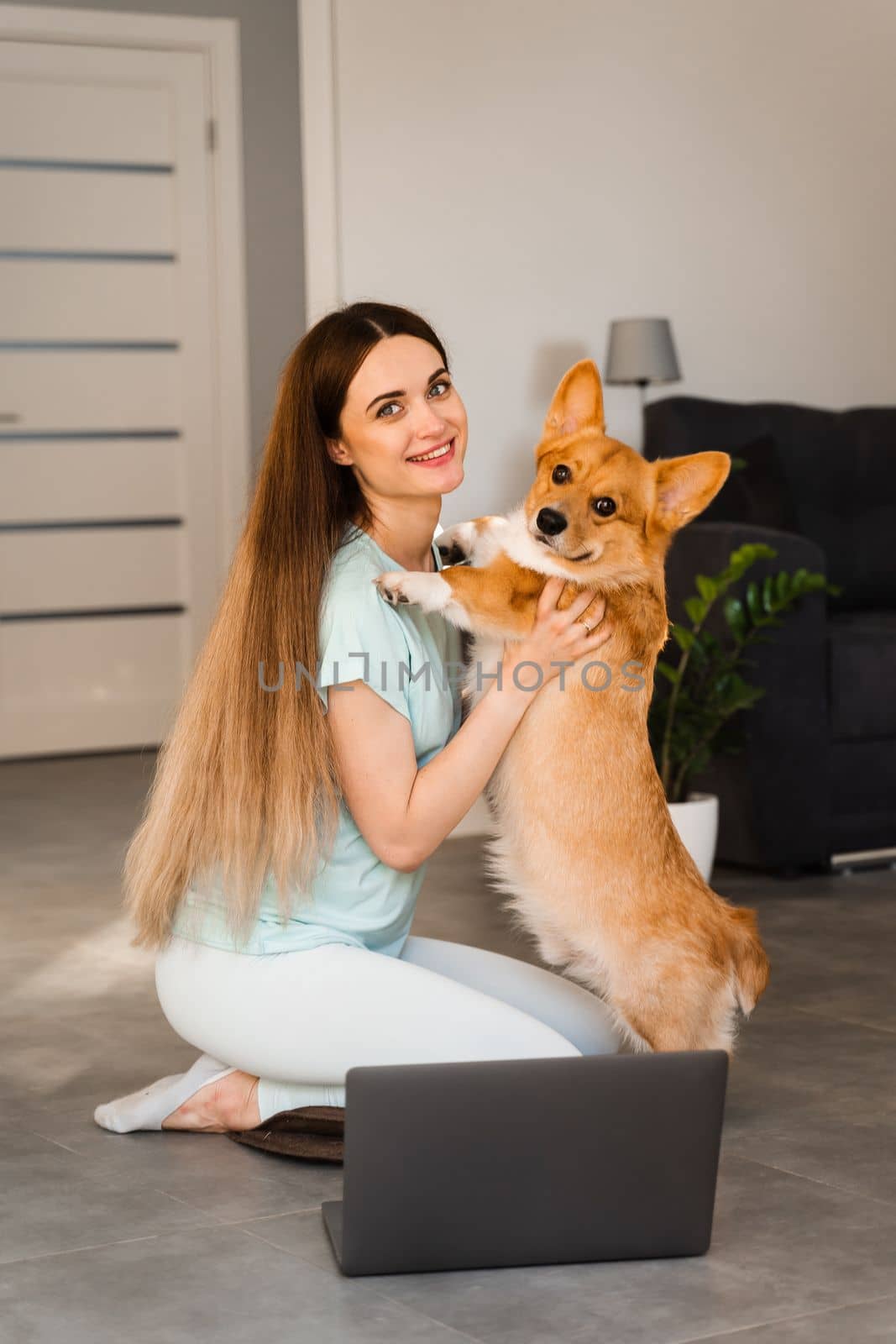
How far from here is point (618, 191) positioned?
4543mm

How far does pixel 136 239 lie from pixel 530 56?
73.8 inches

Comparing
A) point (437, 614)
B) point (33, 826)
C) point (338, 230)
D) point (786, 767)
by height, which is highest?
point (338, 230)

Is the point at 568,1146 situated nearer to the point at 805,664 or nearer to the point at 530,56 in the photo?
the point at 805,664

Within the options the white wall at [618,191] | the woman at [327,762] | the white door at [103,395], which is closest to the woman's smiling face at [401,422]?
the woman at [327,762]

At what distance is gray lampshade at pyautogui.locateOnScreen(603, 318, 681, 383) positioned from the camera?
4.41m

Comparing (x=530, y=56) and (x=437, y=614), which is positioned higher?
(x=530, y=56)

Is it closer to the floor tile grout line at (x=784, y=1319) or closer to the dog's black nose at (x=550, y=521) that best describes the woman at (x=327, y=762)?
the dog's black nose at (x=550, y=521)

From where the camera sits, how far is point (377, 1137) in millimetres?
1603

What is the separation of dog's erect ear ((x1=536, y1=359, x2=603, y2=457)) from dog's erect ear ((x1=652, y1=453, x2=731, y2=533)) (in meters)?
0.13

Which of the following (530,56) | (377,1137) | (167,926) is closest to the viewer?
(377,1137)

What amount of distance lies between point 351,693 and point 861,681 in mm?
2075

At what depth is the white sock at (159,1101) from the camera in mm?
2082

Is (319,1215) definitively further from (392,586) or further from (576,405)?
(576,405)

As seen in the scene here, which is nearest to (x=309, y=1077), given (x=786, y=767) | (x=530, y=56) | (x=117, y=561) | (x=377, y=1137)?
(x=377, y=1137)
